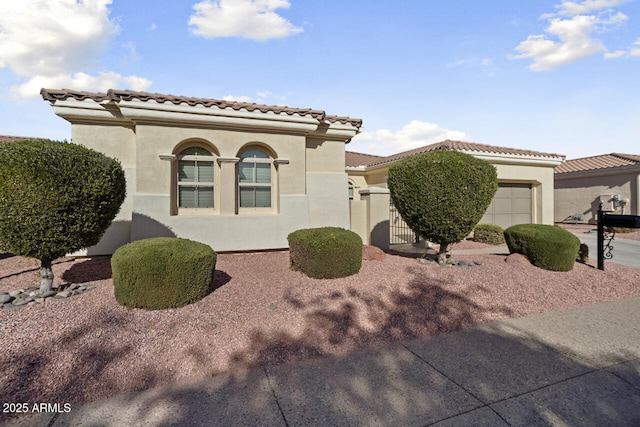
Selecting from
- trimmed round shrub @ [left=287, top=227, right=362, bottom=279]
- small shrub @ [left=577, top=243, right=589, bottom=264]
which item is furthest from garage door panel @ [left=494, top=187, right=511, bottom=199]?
trimmed round shrub @ [left=287, top=227, right=362, bottom=279]

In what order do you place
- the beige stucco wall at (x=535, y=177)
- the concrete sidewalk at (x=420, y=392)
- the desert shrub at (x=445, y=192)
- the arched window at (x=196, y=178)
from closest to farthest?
the concrete sidewalk at (x=420, y=392) → the desert shrub at (x=445, y=192) → the arched window at (x=196, y=178) → the beige stucco wall at (x=535, y=177)

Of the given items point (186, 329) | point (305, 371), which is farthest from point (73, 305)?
point (305, 371)

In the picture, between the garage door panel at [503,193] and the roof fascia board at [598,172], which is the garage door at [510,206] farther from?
the roof fascia board at [598,172]

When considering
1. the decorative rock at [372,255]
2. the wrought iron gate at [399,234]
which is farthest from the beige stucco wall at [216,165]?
the wrought iron gate at [399,234]

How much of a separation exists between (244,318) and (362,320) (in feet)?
5.78

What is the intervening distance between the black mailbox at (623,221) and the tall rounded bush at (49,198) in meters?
10.7

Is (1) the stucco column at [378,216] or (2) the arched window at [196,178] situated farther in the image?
(1) the stucco column at [378,216]

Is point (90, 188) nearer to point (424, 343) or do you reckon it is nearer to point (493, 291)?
point (424, 343)

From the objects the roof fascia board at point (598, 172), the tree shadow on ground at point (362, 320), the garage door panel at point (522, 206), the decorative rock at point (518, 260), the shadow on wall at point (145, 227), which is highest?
the roof fascia board at point (598, 172)

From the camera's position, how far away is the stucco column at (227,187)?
844cm

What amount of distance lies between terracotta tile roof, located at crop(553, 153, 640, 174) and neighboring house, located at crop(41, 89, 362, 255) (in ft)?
58.8

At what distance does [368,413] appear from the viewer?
283 cm

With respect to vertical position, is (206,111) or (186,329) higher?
(206,111)

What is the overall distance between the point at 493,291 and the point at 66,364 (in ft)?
21.7
